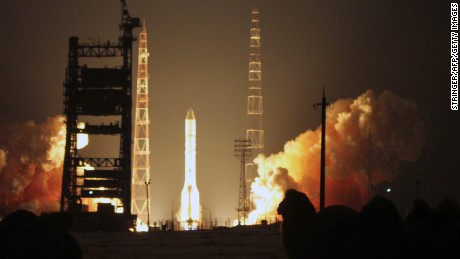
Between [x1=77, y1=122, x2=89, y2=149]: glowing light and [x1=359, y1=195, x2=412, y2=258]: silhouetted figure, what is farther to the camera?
[x1=77, y1=122, x2=89, y2=149]: glowing light

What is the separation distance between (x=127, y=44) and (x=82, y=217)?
28824mm

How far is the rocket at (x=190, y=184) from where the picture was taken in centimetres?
15088

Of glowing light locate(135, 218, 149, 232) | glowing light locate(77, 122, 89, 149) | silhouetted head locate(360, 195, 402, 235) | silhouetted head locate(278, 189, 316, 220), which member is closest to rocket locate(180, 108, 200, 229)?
glowing light locate(135, 218, 149, 232)

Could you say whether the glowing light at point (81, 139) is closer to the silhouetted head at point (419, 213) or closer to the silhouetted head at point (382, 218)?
the silhouetted head at point (419, 213)

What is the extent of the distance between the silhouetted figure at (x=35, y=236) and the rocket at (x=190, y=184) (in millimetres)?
131011

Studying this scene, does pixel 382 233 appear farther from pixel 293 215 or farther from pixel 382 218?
pixel 293 215

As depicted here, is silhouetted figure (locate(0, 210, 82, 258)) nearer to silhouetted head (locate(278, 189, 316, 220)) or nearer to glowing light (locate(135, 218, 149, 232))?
silhouetted head (locate(278, 189, 316, 220))

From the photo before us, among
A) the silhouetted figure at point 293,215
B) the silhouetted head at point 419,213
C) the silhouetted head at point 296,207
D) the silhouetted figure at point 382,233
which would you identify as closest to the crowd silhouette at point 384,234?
the silhouetted figure at point 382,233

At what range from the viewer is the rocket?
150875mm

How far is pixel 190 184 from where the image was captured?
6186 inches

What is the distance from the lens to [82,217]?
123062 mm

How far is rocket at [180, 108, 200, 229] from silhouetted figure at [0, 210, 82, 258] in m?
131

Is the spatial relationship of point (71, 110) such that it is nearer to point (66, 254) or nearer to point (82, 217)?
point (82, 217)

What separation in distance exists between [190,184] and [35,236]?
145554 mm
